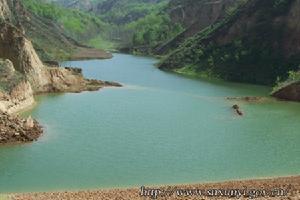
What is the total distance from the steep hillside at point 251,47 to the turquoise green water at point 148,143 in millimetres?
30742

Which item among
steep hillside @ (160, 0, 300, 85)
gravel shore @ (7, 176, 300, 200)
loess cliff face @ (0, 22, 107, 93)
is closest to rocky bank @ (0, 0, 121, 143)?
loess cliff face @ (0, 22, 107, 93)

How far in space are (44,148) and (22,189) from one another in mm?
10979

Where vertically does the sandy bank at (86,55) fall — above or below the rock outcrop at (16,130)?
below

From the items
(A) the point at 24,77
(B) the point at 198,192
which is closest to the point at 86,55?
(A) the point at 24,77

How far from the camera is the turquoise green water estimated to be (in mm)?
44750

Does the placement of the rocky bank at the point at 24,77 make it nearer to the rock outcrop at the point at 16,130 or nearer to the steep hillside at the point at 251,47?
the rock outcrop at the point at 16,130

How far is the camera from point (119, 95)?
87000mm

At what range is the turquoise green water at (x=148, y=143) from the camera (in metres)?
44.8

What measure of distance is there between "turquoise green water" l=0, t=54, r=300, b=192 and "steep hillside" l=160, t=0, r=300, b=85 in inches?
1210

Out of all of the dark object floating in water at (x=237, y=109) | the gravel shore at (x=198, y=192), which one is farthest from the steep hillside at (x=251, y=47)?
the gravel shore at (x=198, y=192)

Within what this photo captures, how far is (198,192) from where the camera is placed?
127ft

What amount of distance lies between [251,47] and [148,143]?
71402 millimetres

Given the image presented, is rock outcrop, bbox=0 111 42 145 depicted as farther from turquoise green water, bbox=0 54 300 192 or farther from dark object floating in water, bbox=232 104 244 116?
dark object floating in water, bbox=232 104 244 116

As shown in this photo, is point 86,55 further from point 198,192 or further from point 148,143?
point 198,192
